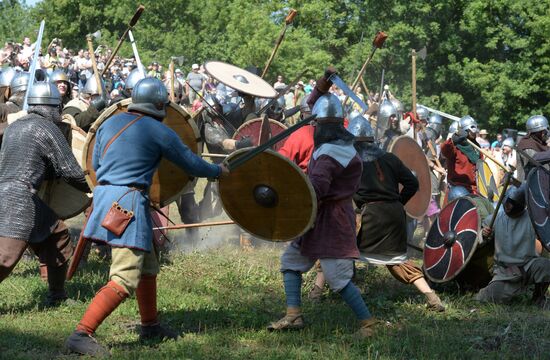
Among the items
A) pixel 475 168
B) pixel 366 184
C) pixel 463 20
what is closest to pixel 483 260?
pixel 366 184

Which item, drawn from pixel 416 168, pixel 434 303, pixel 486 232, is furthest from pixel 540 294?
pixel 416 168

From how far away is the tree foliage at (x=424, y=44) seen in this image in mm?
26623

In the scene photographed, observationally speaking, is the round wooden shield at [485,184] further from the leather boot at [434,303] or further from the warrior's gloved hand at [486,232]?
the leather boot at [434,303]

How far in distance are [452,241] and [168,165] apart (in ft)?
7.83

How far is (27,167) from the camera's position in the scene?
579 cm

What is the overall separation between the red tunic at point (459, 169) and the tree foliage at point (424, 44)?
16853 millimetres

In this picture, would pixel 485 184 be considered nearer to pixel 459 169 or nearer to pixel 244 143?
pixel 459 169

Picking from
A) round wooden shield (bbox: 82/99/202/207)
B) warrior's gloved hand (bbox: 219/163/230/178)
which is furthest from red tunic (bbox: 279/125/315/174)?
warrior's gloved hand (bbox: 219/163/230/178)

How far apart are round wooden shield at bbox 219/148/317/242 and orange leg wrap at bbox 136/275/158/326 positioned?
0.71m

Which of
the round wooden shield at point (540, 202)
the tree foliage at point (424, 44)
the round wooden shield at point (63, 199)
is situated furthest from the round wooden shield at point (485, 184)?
the tree foliage at point (424, 44)

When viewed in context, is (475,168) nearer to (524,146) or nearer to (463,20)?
(524,146)

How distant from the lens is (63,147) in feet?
19.2

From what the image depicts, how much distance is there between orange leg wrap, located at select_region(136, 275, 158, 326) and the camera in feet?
17.4

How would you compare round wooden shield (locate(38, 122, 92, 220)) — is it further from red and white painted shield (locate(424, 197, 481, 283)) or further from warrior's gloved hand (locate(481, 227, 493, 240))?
warrior's gloved hand (locate(481, 227, 493, 240))
